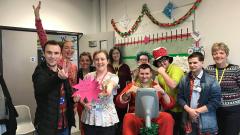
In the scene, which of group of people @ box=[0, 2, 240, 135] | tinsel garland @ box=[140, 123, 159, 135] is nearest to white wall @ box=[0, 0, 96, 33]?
group of people @ box=[0, 2, 240, 135]

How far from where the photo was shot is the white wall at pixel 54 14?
395 cm

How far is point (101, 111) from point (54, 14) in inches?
→ 114

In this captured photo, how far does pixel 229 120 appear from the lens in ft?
7.80

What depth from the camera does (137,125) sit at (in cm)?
201

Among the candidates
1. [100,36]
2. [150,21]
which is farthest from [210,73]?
[100,36]

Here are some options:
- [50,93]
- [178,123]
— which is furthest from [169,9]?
[50,93]

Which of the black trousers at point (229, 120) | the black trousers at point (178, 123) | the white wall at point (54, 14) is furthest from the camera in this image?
the white wall at point (54, 14)

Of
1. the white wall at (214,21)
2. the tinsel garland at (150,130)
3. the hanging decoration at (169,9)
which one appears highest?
the hanging decoration at (169,9)

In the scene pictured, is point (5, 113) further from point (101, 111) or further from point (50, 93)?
point (101, 111)

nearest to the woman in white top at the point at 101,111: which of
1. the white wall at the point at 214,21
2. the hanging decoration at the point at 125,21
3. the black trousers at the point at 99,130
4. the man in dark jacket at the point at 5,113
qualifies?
the black trousers at the point at 99,130

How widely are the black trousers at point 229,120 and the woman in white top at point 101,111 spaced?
106 cm

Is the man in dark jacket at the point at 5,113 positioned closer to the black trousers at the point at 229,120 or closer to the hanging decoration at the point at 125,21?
the black trousers at the point at 229,120

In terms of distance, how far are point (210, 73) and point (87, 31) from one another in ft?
9.79

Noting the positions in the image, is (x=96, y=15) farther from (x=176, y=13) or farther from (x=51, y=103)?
(x=51, y=103)
